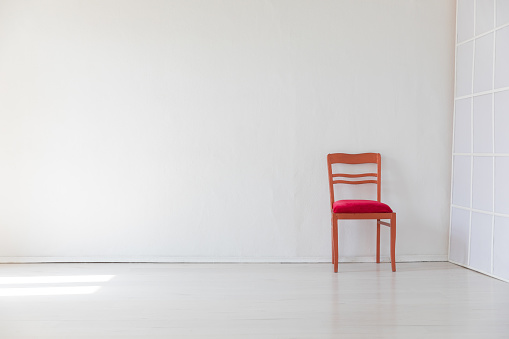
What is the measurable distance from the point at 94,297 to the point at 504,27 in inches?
123

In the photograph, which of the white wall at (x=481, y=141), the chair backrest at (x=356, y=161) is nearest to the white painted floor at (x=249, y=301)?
the white wall at (x=481, y=141)

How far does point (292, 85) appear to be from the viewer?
416cm

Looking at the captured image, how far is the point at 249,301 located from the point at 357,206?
1.15 m

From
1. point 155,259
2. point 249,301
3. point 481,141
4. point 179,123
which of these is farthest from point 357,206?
point 155,259

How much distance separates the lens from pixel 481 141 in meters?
3.82

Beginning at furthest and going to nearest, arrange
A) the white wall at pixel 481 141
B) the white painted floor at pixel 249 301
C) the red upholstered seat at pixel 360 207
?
the red upholstered seat at pixel 360 207 < the white wall at pixel 481 141 < the white painted floor at pixel 249 301

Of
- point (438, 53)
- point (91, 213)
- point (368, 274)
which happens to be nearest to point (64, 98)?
point (91, 213)

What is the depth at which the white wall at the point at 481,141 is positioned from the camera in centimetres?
357

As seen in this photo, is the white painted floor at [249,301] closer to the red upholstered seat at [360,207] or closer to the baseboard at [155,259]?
the baseboard at [155,259]

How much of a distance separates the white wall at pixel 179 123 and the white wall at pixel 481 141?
64 cm

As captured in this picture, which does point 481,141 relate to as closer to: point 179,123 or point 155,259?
point 179,123

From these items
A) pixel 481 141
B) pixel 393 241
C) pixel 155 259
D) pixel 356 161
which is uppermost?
pixel 481 141

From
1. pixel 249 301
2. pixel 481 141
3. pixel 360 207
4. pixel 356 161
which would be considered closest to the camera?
pixel 249 301

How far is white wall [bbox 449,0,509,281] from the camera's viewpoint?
3572mm
